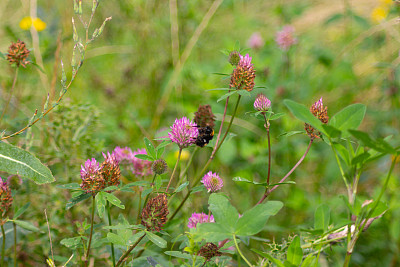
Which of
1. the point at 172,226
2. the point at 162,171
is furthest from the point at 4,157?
the point at 172,226

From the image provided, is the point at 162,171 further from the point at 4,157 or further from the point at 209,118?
the point at 4,157

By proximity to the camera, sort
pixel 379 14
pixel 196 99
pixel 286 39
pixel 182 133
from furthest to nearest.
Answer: pixel 379 14 → pixel 286 39 → pixel 196 99 → pixel 182 133

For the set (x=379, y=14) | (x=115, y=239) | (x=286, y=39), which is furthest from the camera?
(x=379, y=14)

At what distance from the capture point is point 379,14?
2.49m

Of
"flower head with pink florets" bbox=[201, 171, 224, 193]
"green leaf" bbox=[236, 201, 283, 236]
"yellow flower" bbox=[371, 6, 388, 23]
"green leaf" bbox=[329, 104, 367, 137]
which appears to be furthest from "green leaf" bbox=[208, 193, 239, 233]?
"yellow flower" bbox=[371, 6, 388, 23]

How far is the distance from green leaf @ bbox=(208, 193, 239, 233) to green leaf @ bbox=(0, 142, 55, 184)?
1.12 ft

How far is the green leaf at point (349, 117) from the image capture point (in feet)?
2.13

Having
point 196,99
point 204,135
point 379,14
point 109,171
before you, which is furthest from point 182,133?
point 379,14

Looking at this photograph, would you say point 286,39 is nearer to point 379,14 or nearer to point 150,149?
point 379,14

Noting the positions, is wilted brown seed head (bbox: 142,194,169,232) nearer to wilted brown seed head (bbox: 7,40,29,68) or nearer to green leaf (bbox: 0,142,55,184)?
green leaf (bbox: 0,142,55,184)

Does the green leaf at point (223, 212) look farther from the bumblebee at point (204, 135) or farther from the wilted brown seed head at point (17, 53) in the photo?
the wilted brown seed head at point (17, 53)

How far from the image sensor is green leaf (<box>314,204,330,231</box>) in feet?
2.34

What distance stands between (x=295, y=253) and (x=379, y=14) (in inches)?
90.0

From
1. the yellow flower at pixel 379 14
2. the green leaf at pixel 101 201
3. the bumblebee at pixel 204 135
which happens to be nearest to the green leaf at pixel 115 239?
the green leaf at pixel 101 201
